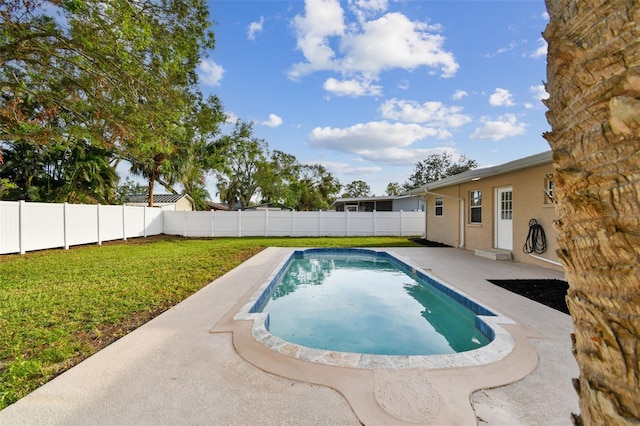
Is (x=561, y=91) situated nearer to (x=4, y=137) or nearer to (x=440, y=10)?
(x=440, y=10)

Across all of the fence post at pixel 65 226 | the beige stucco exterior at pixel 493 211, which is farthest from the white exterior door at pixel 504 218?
the fence post at pixel 65 226

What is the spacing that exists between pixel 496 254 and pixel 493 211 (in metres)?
1.54

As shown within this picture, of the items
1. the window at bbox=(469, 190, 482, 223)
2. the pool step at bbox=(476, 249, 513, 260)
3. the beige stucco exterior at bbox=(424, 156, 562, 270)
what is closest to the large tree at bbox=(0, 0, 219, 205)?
the beige stucco exterior at bbox=(424, 156, 562, 270)

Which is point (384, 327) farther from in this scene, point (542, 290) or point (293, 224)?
point (293, 224)

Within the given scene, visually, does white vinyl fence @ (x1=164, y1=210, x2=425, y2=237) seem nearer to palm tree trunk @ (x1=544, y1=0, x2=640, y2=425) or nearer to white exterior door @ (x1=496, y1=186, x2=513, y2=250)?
white exterior door @ (x1=496, y1=186, x2=513, y2=250)

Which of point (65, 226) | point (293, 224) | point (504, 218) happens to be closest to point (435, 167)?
point (293, 224)

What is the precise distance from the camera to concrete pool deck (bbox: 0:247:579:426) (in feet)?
7.40

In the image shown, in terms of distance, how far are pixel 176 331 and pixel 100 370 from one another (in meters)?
0.99

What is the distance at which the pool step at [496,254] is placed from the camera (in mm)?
9032

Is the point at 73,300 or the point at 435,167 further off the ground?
the point at 435,167

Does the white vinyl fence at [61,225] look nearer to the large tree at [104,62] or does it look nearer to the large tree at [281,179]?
the large tree at [104,62]

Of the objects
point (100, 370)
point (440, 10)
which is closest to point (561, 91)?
point (100, 370)

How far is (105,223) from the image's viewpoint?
13953 mm

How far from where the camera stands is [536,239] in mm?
7926
